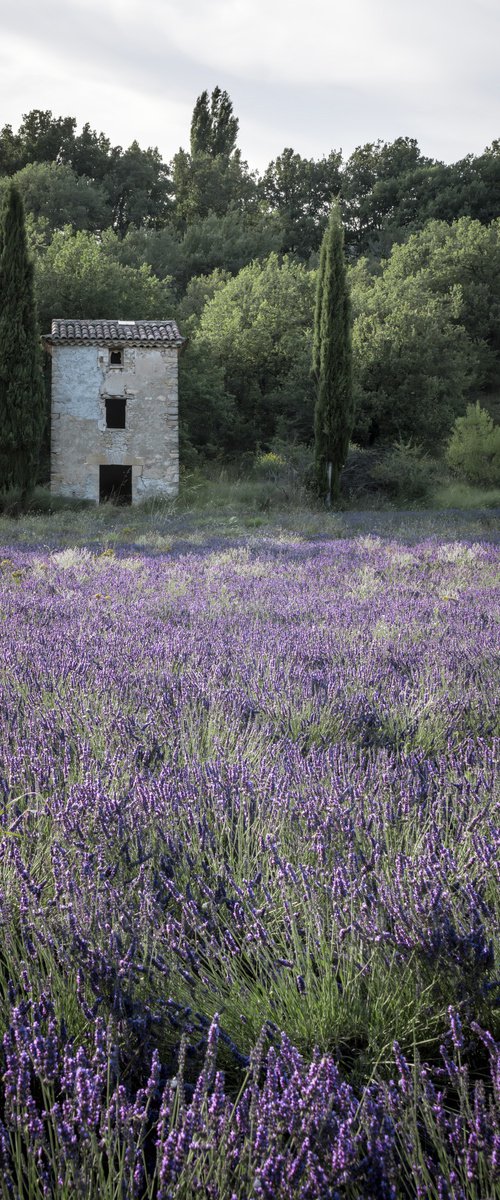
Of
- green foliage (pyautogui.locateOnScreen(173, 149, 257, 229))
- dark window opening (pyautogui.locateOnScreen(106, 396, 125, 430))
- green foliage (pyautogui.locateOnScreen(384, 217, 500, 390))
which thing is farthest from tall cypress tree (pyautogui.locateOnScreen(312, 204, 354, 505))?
green foliage (pyautogui.locateOnScreen(173, 149, 257, 229))

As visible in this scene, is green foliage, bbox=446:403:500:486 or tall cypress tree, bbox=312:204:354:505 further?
green foliage, bbox=446:403:500:486

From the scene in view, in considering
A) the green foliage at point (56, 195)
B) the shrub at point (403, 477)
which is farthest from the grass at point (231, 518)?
the green foliage at point (56, 195)

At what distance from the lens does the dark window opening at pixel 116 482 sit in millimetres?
22516

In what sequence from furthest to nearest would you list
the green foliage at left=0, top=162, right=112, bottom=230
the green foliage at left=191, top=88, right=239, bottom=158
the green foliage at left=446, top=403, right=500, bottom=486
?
the green foliage at left=191, top=88, right=239, bottom=158 → the green foliage at left=0, top=162, right=112, bottom=230 → the green foliage at left=446, top=403, right=500, bottom=486

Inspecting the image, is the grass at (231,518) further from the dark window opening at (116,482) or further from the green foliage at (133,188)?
the green foliage at (133,188)

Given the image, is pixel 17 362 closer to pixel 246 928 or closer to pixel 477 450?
pixel 477 450

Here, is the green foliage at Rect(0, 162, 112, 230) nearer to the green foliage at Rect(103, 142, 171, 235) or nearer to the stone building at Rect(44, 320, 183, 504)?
the green foliage at Rect(103, 142, 171, 235)

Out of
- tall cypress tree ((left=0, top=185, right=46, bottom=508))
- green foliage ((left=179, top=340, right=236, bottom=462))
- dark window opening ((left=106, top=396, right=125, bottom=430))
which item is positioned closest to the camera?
tall cypress tree ((left=0, top=185, right=46, bottom=508))

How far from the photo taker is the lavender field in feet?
3.01

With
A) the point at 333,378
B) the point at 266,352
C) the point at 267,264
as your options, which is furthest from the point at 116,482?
the point at 267,264

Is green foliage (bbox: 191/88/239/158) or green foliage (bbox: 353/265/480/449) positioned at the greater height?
green foliage (bbox: 191/88/239/158)

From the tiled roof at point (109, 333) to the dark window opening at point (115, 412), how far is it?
A: 58.6 inches

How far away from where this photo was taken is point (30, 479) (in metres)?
18.0

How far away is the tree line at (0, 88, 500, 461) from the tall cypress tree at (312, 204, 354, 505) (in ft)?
11.3
